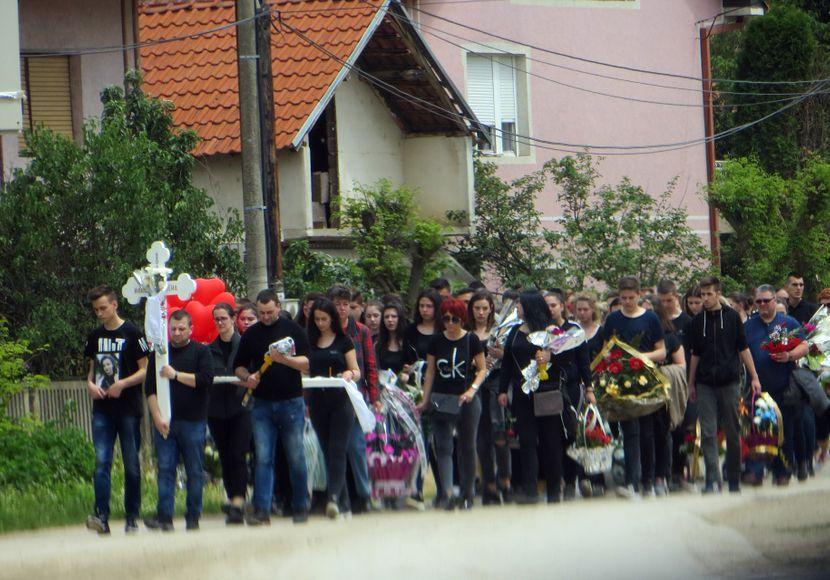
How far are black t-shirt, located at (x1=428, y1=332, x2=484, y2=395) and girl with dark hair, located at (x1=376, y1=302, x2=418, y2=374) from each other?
693mm

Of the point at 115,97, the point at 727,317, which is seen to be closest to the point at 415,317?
the point at 727,317

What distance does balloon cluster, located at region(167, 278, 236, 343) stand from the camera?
1387cm

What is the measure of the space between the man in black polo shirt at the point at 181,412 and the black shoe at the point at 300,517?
0.87m

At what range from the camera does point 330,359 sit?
1248cm

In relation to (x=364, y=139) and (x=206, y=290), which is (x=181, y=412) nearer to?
(x=206, y=290)

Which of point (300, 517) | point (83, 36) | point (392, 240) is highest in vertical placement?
point (83, 36)

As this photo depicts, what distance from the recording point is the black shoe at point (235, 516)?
12.2 meters

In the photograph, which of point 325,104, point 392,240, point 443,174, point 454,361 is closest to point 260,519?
point 454,361

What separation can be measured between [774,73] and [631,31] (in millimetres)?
3694

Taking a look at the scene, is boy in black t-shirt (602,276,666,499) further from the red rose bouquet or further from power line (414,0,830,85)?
power line (414,0,830,85)

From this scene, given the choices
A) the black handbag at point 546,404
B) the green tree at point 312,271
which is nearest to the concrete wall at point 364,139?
the green tree at point 312,271

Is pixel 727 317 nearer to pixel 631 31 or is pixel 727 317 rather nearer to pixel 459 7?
pixel 459 7

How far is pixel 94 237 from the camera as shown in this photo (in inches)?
646

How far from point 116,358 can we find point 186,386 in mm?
570
